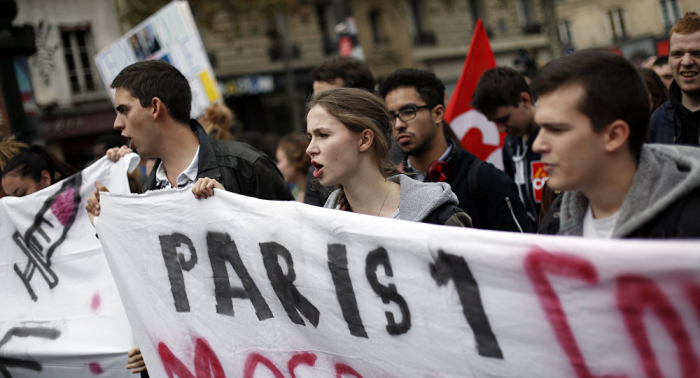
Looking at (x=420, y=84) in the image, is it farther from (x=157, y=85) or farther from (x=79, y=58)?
(x=79, y=58)

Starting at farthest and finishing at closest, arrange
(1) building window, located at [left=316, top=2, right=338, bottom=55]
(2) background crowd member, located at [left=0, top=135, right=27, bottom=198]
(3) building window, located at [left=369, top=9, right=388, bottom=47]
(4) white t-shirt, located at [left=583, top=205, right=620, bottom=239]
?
1. (3) building window, located at [left=369, top=9, right=388, bottom=47]
2. (1) building window, located at [left=316, top=2, right=338, bottom=55]
3. (2) background crowd member, located at [left=0, top=135, right=27, bottom=198]
4. (4) white t-shirt, located at [left=583, top=205, right=620, bottom=239]

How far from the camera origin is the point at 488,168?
3062 mm

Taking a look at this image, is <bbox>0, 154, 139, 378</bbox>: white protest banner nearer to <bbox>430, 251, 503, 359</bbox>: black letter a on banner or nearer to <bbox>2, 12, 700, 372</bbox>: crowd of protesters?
<bbox>2, 12, 700, 372</bbox>: crowd of protesters

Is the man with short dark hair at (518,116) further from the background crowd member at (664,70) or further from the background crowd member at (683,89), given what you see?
the background crowd member at (664,70)

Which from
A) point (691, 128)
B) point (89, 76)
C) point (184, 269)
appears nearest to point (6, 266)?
point (184, 269)

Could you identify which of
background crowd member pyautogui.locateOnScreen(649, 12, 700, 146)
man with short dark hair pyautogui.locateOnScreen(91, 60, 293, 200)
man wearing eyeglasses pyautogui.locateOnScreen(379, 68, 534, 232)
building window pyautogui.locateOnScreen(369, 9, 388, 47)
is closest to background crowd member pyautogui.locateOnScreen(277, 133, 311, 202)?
man wearing eyeglasses pyautogui.locateOnScreen(379, 68, 534, 232)

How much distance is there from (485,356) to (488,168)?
1.33m

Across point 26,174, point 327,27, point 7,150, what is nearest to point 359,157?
point 26,174

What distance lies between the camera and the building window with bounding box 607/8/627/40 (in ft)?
121

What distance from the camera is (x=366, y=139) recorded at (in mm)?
2570

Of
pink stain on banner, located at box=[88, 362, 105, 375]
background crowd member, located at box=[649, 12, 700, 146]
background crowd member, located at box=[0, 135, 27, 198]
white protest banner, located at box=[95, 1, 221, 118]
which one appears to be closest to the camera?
background crowd member, located at box=[649, 12, 700, 146]

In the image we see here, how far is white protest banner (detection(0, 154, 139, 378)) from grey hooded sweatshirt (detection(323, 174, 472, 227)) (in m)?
1.68

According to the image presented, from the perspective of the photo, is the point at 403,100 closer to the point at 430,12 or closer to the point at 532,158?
the point at 532,158

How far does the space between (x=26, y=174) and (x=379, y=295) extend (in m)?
2.68
